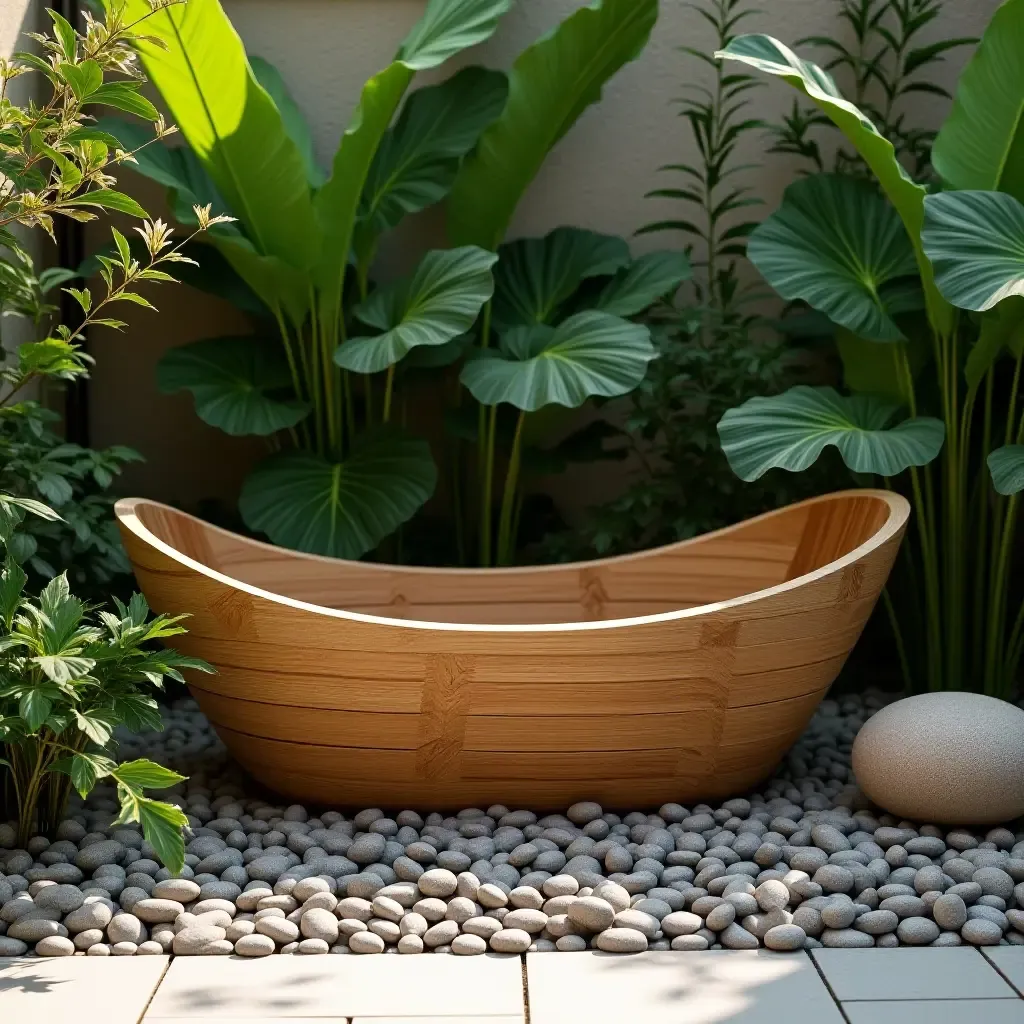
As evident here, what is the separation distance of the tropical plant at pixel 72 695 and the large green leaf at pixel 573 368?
0.86m

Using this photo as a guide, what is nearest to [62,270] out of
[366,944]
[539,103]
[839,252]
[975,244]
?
[539,103]

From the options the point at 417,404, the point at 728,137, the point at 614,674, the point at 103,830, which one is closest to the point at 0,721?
the point at 103,830

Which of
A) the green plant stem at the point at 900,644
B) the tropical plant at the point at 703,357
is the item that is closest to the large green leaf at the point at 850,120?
the tropical plant at the point at 703,357

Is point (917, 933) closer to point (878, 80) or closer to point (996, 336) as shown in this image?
point (996, 336)

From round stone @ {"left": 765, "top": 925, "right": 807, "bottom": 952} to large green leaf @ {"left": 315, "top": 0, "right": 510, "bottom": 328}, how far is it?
170 centimetres

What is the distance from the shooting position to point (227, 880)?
6.14 feet

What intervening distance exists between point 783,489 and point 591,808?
3.19ft

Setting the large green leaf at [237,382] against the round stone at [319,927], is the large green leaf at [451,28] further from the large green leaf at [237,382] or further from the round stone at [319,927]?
the round stone at [319,927]

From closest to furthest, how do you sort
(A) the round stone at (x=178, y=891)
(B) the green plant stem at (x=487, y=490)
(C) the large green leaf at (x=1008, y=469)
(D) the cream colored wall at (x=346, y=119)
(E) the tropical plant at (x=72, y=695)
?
(E) the tropical plant at (x=72, y=695) < (A) the round stone at (x=178, y=891) < (C) the large green leaf at (x=1008, y=469) < (B) the green plant stem at (x=487, y=490) < (D) the cream colored wall at (x=346, y=119)

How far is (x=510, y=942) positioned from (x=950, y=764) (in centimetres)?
82

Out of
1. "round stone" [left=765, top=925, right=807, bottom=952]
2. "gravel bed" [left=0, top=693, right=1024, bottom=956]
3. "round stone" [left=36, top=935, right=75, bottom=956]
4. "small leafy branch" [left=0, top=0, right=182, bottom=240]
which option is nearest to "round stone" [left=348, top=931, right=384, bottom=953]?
"gravel bed" [left=0, top=693, right=1024, bottom=956]

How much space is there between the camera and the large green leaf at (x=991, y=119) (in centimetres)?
243

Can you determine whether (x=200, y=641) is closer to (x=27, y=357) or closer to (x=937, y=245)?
(x=27, y=357)

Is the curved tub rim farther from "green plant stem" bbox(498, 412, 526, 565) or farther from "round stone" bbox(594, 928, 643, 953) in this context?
"green plant stem" bbox(498, 412, 526, 565)
